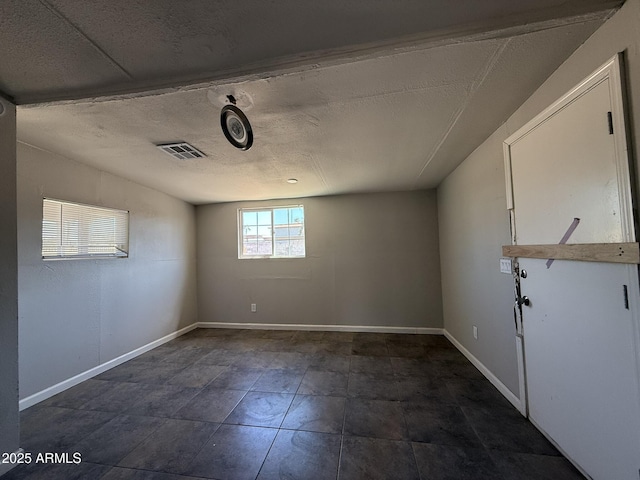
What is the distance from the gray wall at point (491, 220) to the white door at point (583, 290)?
9 centimetres

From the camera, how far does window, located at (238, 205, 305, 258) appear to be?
4422mm

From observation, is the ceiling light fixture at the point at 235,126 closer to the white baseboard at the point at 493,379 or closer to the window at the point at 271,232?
the window at the point at 271,232

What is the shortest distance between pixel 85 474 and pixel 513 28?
3266 mm

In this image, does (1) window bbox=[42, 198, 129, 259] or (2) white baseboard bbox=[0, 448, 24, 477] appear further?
(1) window bbox=[42, 198, 129, 259]

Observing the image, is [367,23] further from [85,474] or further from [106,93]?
[85,474]

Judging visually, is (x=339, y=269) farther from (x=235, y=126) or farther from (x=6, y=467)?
(x=6, y=467)

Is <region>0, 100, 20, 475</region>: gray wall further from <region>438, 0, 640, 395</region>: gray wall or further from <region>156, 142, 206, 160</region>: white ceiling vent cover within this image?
<region>438, 0, 640, 395</region>: gray wall

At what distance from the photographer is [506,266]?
2.01 meters

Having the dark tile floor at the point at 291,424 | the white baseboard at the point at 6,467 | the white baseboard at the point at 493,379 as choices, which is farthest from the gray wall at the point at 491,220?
the white baseboard at the point at 6,467

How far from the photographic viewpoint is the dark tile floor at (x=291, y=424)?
4.86 feet

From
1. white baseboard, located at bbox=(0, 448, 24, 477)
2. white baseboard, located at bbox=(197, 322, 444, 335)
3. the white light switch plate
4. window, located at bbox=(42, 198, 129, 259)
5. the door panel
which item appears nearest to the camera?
the door panel

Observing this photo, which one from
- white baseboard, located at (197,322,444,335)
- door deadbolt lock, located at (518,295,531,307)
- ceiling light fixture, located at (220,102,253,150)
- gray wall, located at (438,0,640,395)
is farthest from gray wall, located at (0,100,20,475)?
door deadbolt lock, located at (518,295,531,307)

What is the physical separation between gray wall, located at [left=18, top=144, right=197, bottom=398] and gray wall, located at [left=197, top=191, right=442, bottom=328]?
65 cm

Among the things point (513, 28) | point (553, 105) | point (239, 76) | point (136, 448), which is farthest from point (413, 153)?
point (136, 448)
